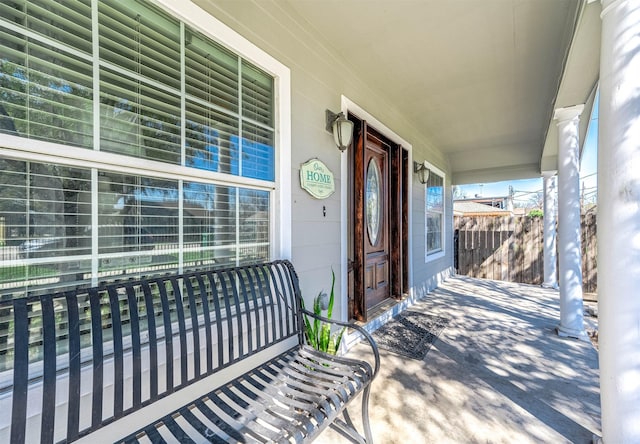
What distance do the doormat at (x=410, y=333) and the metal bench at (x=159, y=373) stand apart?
4.05 feet

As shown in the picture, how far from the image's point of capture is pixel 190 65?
1464mm

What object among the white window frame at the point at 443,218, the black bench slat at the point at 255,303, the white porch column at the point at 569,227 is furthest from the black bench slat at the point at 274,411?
the white window frame at the point at 443,218

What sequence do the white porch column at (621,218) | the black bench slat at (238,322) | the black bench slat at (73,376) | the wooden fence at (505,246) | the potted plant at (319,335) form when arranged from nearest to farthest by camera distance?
the black bench slat at (73,376), the white porch column at (621,218), the black bench slat at (238,322), the potted plant at (319,335), the wooden fence at (505,246)

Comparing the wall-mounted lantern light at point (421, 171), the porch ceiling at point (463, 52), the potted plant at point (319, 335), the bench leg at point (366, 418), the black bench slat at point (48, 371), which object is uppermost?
the porch ceiling at point (463, 52)

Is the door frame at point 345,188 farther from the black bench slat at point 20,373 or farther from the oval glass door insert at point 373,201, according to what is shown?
the black bench slat at point 20,373

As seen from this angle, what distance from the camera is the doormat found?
2.65 metres

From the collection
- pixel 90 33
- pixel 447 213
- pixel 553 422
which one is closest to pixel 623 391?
pixel 553 422

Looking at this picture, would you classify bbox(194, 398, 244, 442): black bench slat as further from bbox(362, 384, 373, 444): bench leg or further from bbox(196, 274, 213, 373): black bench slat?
bbox(362, 384, 373, 444): bench leg

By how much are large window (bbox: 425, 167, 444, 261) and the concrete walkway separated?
198 cm

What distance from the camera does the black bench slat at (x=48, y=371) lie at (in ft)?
2.81

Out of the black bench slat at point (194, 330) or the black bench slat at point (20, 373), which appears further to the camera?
the black bench slat at point (194, 330)

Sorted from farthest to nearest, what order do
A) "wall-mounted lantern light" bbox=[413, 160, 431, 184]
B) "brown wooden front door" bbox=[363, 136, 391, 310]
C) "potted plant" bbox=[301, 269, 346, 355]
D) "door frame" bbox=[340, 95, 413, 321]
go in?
1. "wall-mounted lantern light" bbox=[413, 160, 431, 184]
2. "brown wooden front door" bbox=[363, 136, 391, 310]
3. "door frame" bbox=[340, 95, 413, 321]
4. "potted plant" bbox=[301, 269, 346, 355]

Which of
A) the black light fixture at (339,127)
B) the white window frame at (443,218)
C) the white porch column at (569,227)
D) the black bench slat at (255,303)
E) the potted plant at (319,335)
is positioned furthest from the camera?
the white window frame at (443,218)

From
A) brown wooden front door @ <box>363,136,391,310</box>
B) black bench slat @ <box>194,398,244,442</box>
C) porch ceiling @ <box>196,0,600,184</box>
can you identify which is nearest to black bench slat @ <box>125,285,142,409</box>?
black bench slat @ <box>194,398,244,442</box>
